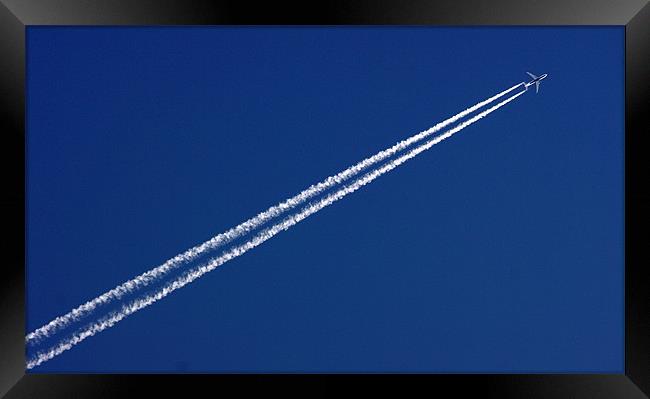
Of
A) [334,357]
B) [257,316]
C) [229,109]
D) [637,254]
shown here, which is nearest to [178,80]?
[229,109]

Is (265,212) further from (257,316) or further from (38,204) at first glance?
(38,204)

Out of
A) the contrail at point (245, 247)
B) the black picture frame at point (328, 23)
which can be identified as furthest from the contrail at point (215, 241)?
the black picture frame at point (328, 23)

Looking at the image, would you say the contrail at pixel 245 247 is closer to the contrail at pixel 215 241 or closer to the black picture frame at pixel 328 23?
the contrail at pixel 215 241

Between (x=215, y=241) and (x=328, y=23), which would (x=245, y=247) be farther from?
(x=328, y=23)

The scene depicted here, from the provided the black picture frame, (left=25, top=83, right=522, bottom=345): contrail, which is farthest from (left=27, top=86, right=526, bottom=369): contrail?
the black picture frame

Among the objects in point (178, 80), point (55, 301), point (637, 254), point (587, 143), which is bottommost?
point (55, 301)

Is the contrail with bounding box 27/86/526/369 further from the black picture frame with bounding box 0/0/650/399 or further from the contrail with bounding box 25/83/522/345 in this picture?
the black picture frame with bounding box 0/0/650/399
